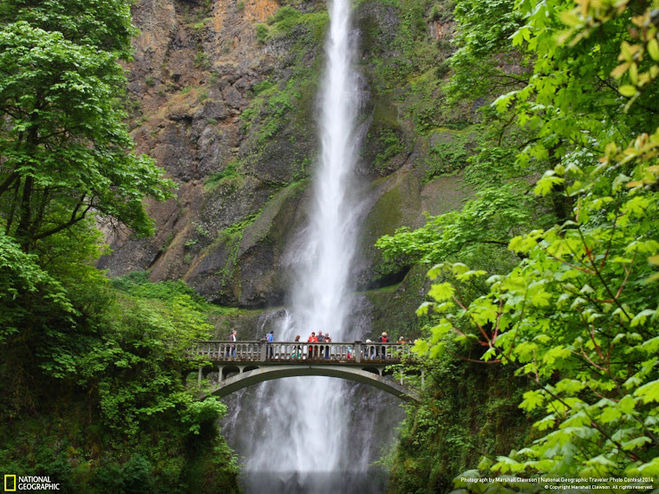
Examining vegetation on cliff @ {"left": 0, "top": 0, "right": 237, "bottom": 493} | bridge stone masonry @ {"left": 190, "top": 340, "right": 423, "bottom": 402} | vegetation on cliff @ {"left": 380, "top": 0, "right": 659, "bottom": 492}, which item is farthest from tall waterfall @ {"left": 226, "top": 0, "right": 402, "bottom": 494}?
vegetation on cliff @ {"left": 380, "top": 0, "right": 659, "bottom": 492}

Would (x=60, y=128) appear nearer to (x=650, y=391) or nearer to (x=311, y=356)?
(x=311, y=356)

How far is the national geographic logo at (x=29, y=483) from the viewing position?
12.5 metres

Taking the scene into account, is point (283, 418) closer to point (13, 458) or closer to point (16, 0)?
point (13, 458)

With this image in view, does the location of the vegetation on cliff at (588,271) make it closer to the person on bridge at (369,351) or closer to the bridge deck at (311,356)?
the bridge deck at (311,356)

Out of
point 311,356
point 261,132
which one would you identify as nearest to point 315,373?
point 311,356

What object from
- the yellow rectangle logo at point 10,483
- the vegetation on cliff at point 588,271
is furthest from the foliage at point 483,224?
the yellow rectangle logo at point 10,483

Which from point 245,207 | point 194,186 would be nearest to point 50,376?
point 245,207

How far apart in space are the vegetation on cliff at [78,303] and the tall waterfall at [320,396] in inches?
337

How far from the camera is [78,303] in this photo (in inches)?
631

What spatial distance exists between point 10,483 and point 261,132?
3178cm

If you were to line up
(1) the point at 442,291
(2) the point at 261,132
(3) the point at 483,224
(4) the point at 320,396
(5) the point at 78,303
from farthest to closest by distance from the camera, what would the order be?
(2) the point at 261,132 < (4) the point at 320,396 < (5) the point at 78,303 < (3) the point at 483,224 < (1) the point at 442,291

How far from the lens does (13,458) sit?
13.3 meters

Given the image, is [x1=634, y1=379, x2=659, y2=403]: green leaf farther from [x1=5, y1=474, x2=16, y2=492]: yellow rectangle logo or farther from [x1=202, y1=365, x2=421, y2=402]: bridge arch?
[x1=202, y1=365, x2=421, y2=402]: bridge arch

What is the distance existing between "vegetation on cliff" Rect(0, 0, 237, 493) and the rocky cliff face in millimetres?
15063
